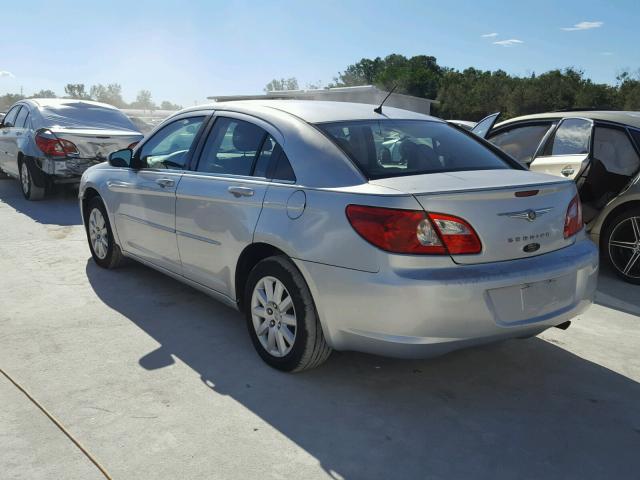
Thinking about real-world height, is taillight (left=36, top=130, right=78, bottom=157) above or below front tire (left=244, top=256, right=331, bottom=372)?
above

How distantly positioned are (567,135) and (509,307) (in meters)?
3.87

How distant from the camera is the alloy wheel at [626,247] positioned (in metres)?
5.48

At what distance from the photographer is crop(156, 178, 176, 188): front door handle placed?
4301 millimetres

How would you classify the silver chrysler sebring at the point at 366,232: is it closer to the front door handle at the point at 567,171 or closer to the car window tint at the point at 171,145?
the car window tint at the point at 171,145

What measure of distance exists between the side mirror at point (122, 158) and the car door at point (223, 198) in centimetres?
102

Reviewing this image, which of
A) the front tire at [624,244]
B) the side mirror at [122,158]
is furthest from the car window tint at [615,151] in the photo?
the side mirror at [122,158]

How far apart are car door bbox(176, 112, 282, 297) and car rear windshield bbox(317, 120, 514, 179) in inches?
18.2

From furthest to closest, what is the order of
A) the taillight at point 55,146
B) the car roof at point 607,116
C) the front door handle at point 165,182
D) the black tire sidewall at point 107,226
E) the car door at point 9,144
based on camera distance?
the car door at point 9,144 → the taillight at point 55,146 → the car roof at point 607,116 → the black tire sidewall at point 107,226 → the front door handle at point 165,182

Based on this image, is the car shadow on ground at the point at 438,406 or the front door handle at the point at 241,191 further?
the front door handle at the point at 241,191

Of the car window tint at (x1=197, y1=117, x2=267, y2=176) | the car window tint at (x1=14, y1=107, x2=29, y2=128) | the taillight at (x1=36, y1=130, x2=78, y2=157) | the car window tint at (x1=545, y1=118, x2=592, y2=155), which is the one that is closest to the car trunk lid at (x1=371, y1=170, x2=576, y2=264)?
the car window tint at (x1=197, y1=117, x2=267, y2=176)

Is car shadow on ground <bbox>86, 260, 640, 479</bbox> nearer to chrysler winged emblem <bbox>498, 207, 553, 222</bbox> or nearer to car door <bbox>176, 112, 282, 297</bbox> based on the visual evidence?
car door <bbox>176, 112, 282, 297</bbox>

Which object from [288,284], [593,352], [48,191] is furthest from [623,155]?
[48,191]

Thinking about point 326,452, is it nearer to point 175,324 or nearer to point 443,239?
point 443,239

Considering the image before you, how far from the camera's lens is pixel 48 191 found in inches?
368
